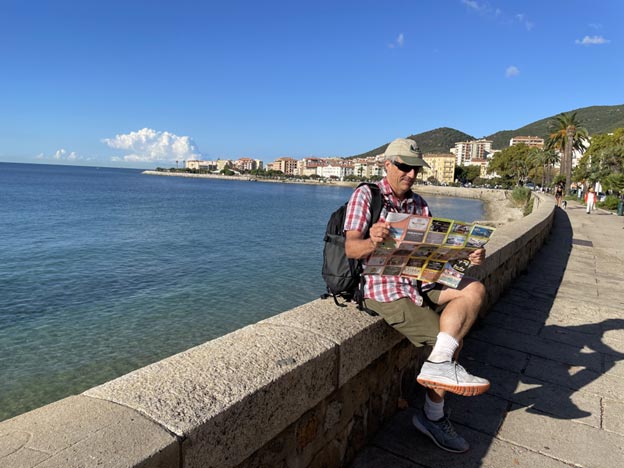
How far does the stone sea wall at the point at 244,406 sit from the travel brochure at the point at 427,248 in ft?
1.16

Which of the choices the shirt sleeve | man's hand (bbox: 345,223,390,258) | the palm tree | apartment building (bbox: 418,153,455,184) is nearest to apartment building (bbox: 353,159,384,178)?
apartment building (bbox: 418,153,455,184)

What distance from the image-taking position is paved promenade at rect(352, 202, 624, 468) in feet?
8.39

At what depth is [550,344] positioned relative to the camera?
4.33m

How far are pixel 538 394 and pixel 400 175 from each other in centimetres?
196

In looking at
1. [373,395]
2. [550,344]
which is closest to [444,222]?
[373,395]

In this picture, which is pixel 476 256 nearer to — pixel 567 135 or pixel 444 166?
pixel 567 135

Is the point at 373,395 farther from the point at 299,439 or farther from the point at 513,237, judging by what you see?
the point at 513,237

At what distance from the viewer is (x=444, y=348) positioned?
248 cm

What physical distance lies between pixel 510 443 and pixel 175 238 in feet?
80.7

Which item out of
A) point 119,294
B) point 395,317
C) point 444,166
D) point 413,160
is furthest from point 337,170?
point 395,317

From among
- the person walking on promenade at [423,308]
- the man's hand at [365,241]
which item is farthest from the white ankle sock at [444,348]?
the man's hand at [365,241]

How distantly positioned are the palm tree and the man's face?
4796cm

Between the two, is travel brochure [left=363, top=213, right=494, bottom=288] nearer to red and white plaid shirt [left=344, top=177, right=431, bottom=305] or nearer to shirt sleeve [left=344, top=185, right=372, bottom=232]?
red and white plaid shirt [left=344, top=177, right=431, bottom=305]

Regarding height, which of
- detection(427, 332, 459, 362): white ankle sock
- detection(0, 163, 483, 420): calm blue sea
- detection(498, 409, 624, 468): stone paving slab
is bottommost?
detection(0, 163, 483, 420): calm blue sea
